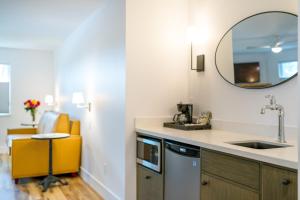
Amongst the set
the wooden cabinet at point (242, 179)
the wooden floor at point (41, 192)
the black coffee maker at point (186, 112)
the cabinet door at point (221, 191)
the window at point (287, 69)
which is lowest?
the wooden floor at point (41, 192)

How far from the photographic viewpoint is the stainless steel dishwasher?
88.9 inches

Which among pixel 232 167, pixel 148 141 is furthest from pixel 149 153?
pixel 232 167

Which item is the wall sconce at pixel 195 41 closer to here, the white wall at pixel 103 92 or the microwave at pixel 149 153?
the white wall at pixel 103 92

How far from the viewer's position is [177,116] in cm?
334

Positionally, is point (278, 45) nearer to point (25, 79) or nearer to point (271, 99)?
point (271, 99)

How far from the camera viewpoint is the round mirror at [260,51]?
7.52 ft

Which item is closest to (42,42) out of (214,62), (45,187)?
(45,187)

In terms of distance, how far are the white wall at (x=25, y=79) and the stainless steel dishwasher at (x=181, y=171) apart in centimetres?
540

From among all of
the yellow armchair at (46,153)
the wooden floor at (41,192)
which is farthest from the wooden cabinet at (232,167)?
the yellow armchair at (46,153)

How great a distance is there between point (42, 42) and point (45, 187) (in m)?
3.40

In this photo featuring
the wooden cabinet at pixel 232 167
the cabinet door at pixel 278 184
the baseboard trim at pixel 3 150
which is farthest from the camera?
the baseboard trim at pixel 3 150

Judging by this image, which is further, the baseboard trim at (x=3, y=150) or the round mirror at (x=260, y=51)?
the baseboard trim at (x=3, y=150)

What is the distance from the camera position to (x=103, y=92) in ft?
12.3

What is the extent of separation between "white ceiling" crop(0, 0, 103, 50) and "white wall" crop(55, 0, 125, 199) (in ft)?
0.63
